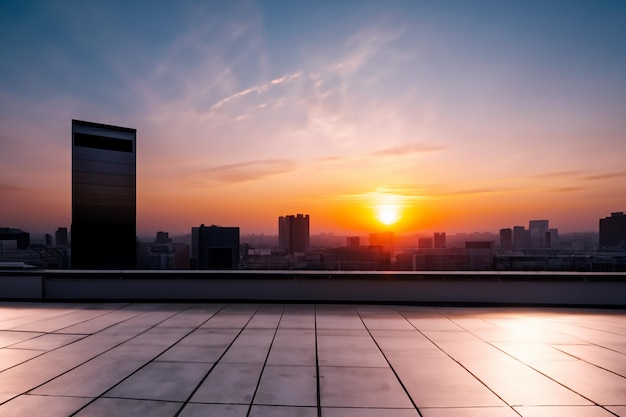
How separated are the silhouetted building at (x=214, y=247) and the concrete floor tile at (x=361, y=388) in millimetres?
40612

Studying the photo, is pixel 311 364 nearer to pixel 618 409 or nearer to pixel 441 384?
pixel 441 384

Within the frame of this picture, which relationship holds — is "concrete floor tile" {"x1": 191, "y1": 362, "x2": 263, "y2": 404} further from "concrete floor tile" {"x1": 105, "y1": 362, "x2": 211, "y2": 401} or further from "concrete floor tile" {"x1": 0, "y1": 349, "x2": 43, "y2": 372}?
"concrete floor tile" {"x1": 0, "y1": 349, "x2": 43, "y2": 372}

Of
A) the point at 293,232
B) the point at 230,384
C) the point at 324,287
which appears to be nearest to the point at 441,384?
the point at 230,384

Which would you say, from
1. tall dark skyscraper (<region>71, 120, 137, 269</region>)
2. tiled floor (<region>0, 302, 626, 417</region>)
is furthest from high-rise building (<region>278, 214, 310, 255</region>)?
tall dark skyscraper (<region>71, 120, 137, 269</region>)

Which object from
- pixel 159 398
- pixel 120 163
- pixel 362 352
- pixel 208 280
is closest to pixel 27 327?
pixel 208 280

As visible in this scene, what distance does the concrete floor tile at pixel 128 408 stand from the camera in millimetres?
3184

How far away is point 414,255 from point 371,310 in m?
2.69

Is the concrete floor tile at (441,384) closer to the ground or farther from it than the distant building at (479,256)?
closer to the ground

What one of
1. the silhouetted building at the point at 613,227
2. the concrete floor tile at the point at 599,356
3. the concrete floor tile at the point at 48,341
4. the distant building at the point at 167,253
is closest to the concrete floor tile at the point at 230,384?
the concrete floor tile at the point at 48,341

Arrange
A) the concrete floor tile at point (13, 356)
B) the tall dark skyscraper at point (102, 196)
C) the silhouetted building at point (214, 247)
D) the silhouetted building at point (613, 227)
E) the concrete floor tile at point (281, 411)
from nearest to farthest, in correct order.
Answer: the concrete floor tile at point (281, 411), the concrete floor tile at point (13, 356), the silhouetted building at point (613, 227), the silhouetted building at point (214, 247), the tall dark skyscraper at point (102, 196)

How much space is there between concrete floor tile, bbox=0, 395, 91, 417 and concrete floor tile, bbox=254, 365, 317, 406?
1.68 metres

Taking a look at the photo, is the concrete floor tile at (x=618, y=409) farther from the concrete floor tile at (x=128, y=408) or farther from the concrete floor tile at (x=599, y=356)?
the concrete floor tile at (x=128, y=408)

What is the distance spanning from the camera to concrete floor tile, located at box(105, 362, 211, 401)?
11.7 feet

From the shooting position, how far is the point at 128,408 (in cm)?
329
